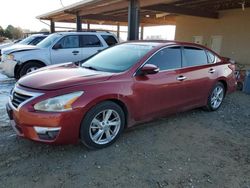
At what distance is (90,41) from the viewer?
914 cm

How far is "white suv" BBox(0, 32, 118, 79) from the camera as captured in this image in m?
8.07

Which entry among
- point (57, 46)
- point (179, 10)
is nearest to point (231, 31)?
point (179, 10)

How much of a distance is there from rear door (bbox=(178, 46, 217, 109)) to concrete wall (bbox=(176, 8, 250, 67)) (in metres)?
9.14

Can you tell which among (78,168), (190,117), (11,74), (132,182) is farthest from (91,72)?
(11,74)

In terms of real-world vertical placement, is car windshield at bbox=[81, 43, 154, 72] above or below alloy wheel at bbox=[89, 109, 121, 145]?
above

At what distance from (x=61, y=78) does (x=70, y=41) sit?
5686 mm

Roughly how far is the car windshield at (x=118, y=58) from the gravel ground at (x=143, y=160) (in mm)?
1156

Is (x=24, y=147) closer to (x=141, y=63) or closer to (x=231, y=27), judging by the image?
(x=141, y=63)

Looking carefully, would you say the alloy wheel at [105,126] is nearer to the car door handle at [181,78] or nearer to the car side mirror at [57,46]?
the car door handle at [181,78]

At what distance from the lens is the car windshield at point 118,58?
3.99 meters

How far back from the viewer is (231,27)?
14.1 meters

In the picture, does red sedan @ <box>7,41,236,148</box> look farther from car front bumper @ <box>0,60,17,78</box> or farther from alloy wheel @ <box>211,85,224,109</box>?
car front bumper @ <box>0,60,17,78</box>

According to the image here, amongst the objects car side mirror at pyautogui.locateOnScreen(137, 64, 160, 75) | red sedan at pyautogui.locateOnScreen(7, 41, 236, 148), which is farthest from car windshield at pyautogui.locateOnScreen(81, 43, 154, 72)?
car side mirror at pyautogui.locateOnScreen(137, 64, 160, 75)

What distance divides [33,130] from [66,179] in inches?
30.5
